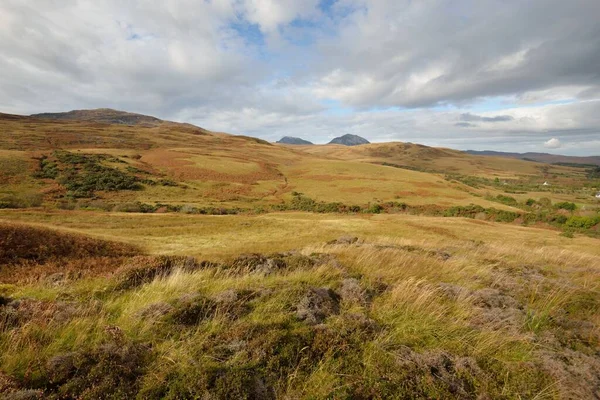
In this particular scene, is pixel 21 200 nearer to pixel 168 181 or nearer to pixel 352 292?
pixel 168 181

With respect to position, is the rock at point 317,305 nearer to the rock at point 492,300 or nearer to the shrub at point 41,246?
the rock at point 492,300

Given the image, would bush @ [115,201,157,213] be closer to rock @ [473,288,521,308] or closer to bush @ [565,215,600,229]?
rock @ [473,288,521,308]

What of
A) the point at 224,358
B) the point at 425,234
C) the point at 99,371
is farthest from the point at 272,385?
the point at 425,234

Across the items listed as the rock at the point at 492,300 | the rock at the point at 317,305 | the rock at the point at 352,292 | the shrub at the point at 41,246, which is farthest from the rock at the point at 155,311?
the shrub at the point at 41,246

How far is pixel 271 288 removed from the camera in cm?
641

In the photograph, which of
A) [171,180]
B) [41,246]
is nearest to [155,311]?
[41,246]

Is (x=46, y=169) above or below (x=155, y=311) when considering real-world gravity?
above

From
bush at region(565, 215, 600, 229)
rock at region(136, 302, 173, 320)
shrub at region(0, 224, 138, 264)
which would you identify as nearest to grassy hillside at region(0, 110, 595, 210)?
bush at region(565, 215, 600, 229)

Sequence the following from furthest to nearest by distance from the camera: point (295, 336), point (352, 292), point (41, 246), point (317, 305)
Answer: point (41, 246) → point (352, 292) → point (317, 305) → point (295, 336)

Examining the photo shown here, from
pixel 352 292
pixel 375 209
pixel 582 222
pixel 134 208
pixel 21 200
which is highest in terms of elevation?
pixel 352 292

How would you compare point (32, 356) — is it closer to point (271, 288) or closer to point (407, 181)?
point (271, 288)

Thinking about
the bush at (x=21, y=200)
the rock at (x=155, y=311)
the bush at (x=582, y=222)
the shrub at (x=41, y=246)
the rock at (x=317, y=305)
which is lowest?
the bush at (x=582, y=222)

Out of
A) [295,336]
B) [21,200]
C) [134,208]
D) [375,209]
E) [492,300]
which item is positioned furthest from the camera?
[375,209]

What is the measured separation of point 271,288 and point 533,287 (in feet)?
22.7
